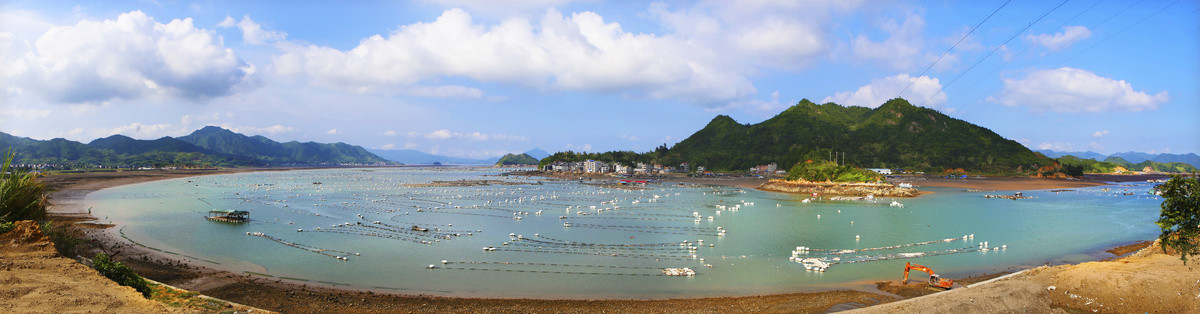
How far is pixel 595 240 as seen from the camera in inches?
1328

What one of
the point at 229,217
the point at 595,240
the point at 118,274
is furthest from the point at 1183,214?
the point at 229,217

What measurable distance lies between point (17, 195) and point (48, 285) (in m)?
6.36

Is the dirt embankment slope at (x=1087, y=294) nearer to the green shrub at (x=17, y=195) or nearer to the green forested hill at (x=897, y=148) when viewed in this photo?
the green shrub at (x=17, y=195)

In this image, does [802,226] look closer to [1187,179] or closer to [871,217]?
[871,217]

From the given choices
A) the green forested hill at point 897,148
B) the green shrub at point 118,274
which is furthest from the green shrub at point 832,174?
the green shrub at point 118,274

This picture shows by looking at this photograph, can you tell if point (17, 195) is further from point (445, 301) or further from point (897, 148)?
point (897, 148)

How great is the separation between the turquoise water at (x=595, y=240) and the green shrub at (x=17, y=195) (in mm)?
9012

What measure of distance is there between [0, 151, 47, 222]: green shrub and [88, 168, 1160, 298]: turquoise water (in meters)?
9.01

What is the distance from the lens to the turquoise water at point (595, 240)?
22188mm

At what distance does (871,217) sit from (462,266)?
4158 cm

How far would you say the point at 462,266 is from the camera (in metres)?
24.7

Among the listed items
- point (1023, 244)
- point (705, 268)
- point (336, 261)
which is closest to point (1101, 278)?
point (705, 268)

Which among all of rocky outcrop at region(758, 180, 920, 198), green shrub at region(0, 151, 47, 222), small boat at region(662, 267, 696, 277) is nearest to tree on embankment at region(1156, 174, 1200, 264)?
small boat at region(662, 267, 696, 277)

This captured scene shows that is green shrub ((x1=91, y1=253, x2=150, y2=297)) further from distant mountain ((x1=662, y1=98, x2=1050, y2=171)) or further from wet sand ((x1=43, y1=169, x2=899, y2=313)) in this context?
distant mountain ((x1=662, y1=98, x2=1050, y2=171))
